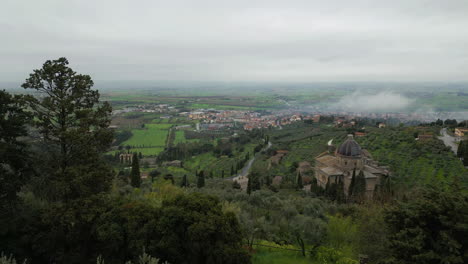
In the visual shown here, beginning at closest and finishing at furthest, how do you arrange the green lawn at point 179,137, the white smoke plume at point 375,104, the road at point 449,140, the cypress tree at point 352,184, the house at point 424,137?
the cypress tree at point 352,184, the road at point 449,140, the house at point 424,137, the green lawn at point 179,137, the white smoke plume at point 375,104

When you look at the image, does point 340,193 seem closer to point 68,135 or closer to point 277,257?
point 277,257

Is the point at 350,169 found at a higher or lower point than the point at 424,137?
lower

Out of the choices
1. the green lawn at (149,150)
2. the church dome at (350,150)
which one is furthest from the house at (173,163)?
the church dome at (350,150)

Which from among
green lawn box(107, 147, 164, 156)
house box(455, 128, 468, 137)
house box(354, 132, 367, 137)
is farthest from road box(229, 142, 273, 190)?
house box(455, 128, 468, 137)

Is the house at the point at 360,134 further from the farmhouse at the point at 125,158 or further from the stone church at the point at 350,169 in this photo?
the farmhouse at the point at 125,158

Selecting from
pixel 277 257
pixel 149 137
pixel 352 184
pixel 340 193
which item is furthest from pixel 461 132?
pixel 149 137

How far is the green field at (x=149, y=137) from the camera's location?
70.8 m

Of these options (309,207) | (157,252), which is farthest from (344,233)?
(157,252)

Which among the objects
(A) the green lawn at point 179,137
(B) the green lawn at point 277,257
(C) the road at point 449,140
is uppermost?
(C) the road at point 449,140

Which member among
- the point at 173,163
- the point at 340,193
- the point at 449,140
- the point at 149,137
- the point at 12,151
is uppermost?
the point at 12,151

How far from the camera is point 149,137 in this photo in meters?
77.9

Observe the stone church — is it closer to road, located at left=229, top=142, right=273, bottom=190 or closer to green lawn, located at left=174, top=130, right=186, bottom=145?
road, located at left=229, top=142, right=273, bottom=190

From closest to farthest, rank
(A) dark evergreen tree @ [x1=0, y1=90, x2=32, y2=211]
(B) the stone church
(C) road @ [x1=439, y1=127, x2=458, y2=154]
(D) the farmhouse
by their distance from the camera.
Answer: (A) dark evergreen tree @ [x1=0, y1=90, x2=32, y2=211] → (B) the stone church → (C) road @ [x1=439, y1=127, x2=458, y2=154] → (D) the farmhouse

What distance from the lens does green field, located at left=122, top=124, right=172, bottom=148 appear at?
70.8 m
